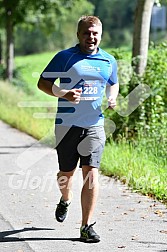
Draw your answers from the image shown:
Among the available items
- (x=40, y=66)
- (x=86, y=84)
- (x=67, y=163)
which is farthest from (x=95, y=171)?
(x=40, y=66)

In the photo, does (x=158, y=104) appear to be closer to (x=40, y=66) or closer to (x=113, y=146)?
(x=113, y=146)

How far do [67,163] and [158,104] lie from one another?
5.85 metres

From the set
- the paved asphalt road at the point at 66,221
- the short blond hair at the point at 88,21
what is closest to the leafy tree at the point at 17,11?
the paved asphalt road at the point at 66,221

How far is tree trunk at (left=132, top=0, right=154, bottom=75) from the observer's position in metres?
12.6

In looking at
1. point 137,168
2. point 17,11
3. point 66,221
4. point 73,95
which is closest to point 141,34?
point 137,168

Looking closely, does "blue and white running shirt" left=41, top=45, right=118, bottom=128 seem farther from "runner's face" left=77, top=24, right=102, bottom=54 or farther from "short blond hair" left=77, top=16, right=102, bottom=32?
"short blond hair" left=77, top=16, right=102, bottom=32

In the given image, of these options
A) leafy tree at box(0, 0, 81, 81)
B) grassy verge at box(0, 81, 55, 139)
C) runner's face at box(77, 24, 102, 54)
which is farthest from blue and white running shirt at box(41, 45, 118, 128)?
leafy tree at box(0, 0, 81, 81)

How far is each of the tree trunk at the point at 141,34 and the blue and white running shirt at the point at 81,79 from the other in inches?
245

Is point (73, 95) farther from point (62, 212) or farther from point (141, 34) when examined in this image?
point (141, 34)

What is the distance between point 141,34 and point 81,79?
265 inches

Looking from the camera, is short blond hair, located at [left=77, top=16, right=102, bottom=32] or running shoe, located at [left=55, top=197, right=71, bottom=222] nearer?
short blond hair, located at [left=77, top=16, right=102, bottom=32]

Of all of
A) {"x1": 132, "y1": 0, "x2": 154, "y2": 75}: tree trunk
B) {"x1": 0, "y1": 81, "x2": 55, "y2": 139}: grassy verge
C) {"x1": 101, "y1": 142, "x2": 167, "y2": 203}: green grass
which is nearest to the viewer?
{"x1": 101, "y1": 142, "x2": 167, "y2": 203}: green grass

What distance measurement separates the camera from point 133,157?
10086mm

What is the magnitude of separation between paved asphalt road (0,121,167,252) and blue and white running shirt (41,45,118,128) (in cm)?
104
